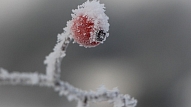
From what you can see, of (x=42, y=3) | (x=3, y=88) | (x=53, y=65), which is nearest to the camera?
(x=53, y=65)

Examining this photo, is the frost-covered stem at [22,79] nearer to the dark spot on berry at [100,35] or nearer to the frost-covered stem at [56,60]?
the frost-covered stem at [56,60]

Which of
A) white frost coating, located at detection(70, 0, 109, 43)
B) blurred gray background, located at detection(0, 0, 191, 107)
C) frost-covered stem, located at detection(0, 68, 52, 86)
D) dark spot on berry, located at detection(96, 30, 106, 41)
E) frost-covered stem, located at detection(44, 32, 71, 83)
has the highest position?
blurred gray background, located at detection(0, 0, 191, 107)

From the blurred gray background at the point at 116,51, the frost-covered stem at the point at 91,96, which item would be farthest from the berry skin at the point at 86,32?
the blurred gray background at the point at 116,51

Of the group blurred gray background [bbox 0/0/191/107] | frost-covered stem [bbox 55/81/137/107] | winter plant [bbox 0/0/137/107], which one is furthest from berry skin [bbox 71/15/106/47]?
blurred gray background [bbox 0/0/191/107]

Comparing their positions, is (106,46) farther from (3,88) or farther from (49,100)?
(3,88)

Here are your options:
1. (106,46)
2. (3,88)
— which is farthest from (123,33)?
(3,88)

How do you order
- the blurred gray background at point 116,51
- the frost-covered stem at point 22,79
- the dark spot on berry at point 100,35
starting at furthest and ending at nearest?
1. the blurred gray background at point 116,51
2. the dark spot on berry at point 100,35
3. the frost-covered stem at point 22,79

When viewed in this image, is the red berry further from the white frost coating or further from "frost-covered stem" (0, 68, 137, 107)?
"frost-covered stem" (0, 68, 137, 107)
